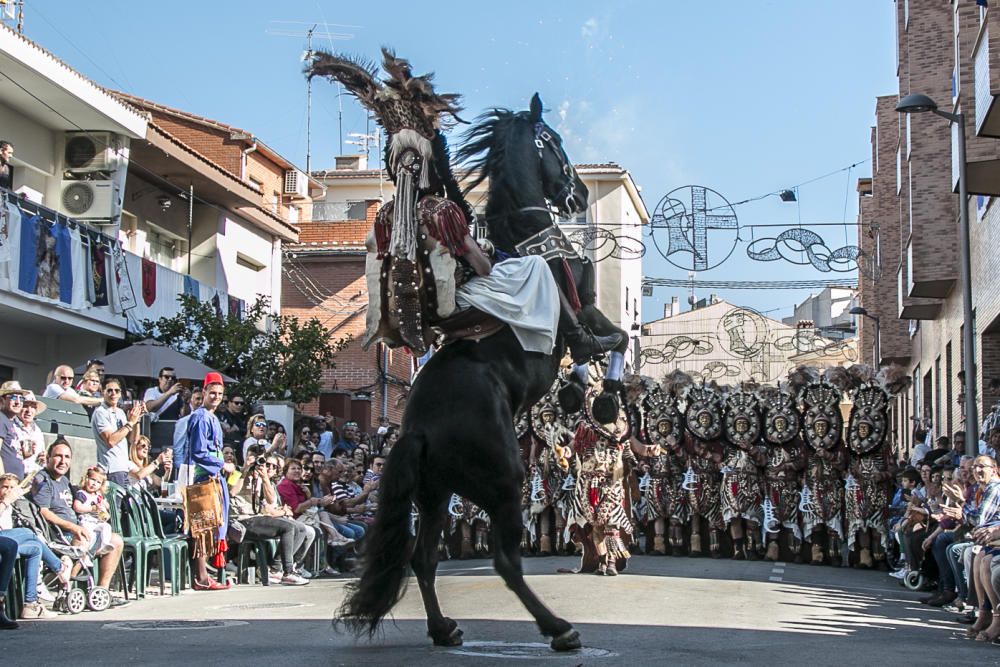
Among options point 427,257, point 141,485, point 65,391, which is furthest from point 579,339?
point 65,391

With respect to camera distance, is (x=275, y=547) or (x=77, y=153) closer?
(x=275, y=547)

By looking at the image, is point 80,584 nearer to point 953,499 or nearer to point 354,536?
Result: point 354,536

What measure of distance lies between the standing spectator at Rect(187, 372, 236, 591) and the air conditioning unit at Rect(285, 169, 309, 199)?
25.6 m

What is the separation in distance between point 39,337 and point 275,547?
11.4 metres

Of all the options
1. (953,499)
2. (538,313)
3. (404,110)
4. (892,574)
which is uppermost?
(404,110)

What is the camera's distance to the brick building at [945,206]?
66.2 ft

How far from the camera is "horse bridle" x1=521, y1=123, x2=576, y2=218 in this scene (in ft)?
32.1

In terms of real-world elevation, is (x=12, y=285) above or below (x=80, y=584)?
above

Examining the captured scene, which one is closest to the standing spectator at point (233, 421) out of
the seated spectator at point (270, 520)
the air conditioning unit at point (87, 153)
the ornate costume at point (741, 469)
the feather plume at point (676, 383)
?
the seated spectator at point (270, 520)

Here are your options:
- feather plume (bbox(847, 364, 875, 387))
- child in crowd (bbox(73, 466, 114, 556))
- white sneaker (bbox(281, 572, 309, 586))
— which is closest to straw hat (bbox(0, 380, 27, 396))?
child in crowd (bbox(73, 466, 114, 556))

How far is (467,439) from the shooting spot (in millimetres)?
8039

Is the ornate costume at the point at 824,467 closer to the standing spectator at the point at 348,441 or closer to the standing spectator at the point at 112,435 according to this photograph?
the standing spectator at the point at 348,441

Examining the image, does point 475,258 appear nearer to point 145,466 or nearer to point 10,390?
point 10,390

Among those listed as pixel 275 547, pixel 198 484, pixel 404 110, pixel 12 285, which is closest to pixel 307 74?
pixel 404 110
